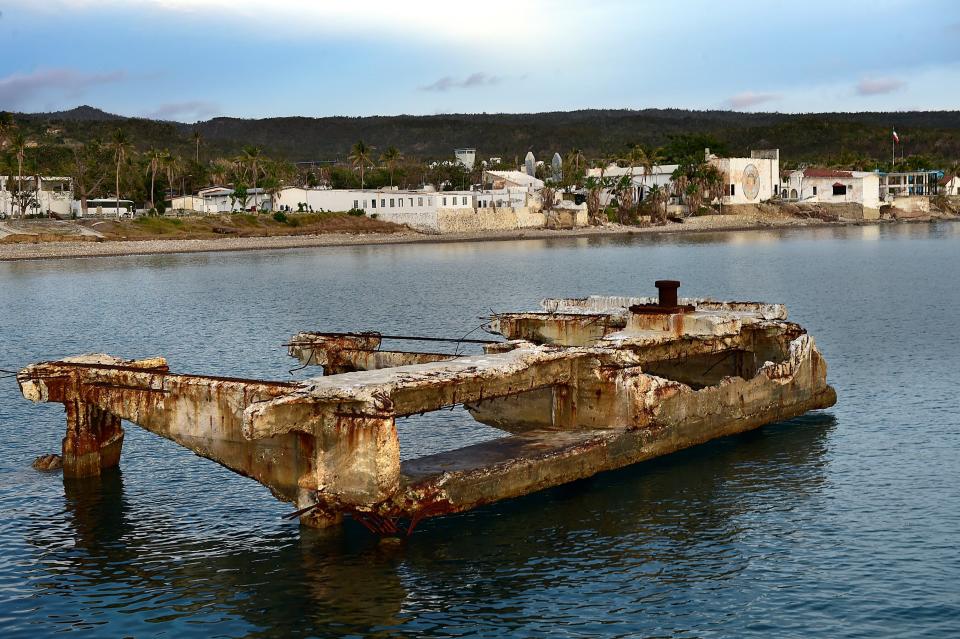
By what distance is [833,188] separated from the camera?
604 feet

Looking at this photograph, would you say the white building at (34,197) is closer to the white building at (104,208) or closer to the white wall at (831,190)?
the white building at (104,208)

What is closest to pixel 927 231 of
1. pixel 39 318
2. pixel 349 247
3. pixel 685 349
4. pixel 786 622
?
pixel 349 247

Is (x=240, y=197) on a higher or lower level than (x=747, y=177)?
lower

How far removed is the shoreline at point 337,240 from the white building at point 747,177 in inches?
192

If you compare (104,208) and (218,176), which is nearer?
(104,208)

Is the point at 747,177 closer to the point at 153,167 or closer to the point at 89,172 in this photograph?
the point at 153,167

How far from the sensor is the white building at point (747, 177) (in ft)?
562

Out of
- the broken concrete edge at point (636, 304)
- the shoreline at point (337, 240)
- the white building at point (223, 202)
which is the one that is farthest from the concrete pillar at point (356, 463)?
the white building at point (223, 202)

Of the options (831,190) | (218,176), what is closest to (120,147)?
(218,176)

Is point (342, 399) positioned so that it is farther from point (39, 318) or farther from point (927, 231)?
point (927, 231)

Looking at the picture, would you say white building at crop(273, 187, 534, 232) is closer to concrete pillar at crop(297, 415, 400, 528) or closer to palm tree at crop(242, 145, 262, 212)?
palm tree at crop(242, 145, 262, 212)

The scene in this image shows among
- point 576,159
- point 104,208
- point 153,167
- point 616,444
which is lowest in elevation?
point 616,444

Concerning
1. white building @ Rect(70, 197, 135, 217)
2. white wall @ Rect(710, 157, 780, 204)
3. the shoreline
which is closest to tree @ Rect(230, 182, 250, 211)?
the shoreline

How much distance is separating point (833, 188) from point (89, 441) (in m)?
177
